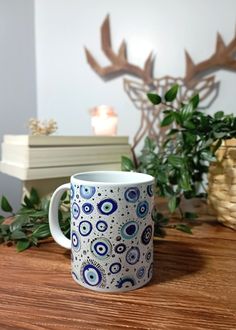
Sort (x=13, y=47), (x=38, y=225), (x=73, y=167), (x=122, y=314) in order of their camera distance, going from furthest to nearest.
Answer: (x=13, y=47) < (x=73, y=167) < (x=38, y=225) < (x=122, y=314)

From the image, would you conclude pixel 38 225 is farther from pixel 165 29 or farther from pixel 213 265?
pixel 165 29

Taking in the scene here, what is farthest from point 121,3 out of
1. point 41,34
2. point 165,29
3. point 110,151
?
point 110,151

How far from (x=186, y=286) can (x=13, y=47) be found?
3.06ft

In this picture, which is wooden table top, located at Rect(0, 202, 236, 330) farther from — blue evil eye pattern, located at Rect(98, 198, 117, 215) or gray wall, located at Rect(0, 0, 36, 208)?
gray wall, located at Rect(0, 0, 36, 208)

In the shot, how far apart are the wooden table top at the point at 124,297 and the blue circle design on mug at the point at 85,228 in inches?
2.3

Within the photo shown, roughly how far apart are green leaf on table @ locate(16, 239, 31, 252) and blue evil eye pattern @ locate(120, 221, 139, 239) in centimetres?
18

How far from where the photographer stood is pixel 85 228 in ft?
0.95

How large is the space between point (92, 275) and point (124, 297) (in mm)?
38

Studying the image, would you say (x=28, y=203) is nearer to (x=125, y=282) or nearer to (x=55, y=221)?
(x=55, y=221)

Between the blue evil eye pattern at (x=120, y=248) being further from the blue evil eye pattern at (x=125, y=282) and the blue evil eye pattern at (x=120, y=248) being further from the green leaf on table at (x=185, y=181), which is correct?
the green leaf on table at (x=185, y=181)

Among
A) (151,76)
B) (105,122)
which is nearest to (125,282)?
(105,122)

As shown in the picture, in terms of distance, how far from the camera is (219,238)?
0.45 metres

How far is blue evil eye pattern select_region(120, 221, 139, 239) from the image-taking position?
11.2 inches

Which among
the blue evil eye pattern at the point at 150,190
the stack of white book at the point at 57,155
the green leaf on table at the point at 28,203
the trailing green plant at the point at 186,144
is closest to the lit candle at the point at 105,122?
the stack of white book at the point at 57,155
